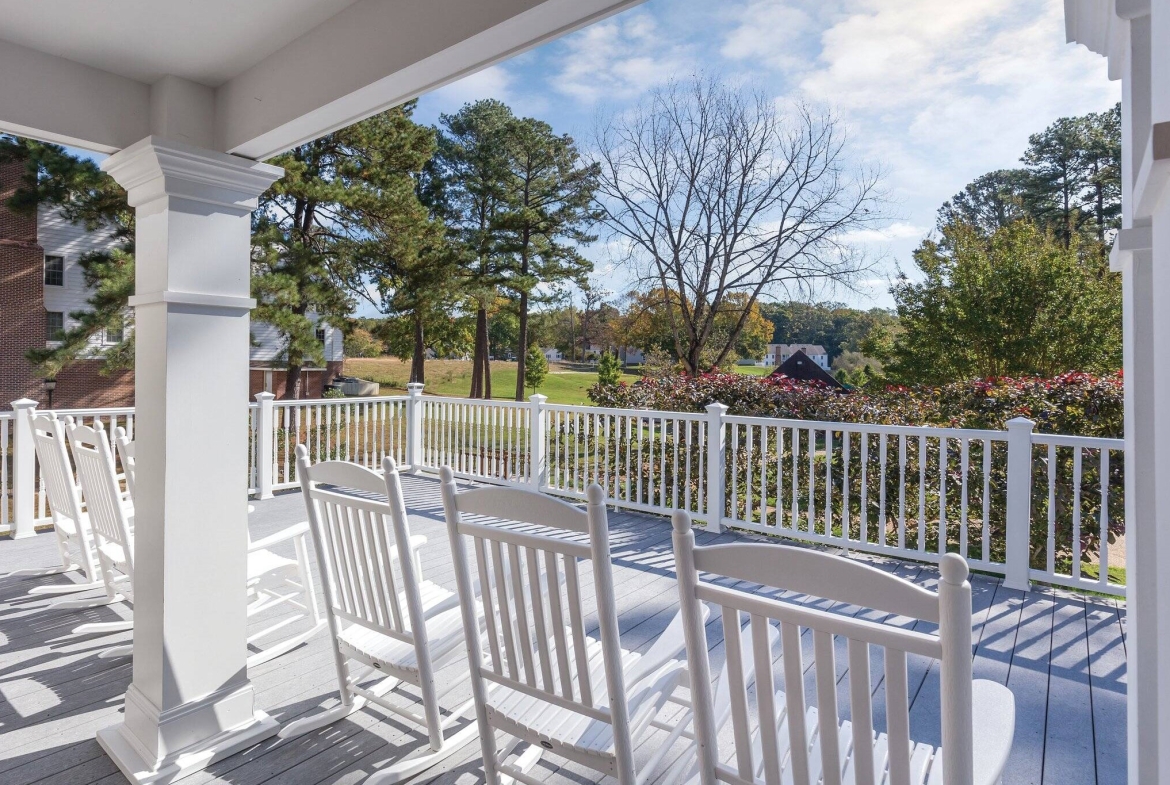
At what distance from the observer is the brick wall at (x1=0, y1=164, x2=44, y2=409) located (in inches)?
518

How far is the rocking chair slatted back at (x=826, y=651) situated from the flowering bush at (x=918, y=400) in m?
4.17

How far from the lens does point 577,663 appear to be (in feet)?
4.99

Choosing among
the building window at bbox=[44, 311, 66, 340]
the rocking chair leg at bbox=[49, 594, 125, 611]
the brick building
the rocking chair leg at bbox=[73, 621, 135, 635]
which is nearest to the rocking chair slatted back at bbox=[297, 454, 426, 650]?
the rocking chair leg at bbox=[73, 621, 135, 635]

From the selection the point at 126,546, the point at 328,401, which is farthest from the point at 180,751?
the point at 328,401

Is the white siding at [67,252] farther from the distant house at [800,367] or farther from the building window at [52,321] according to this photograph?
the distant house at [800,367]

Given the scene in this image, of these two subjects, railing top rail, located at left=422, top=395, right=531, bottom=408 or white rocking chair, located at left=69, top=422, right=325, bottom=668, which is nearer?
white rocking chair, located at left=69, top=422, right=325, bottom=668

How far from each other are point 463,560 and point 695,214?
878 centimetres

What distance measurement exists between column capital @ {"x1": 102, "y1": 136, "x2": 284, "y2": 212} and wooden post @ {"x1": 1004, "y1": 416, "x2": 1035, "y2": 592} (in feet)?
12.5

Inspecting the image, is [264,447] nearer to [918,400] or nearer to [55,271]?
[918,400]

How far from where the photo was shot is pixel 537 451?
602cm

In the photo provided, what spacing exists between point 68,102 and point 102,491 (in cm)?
166

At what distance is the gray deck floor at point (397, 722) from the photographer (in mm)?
2025

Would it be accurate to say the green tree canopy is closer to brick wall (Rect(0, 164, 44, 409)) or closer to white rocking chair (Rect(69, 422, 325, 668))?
white rocking chair (Rect(69, 422, 325, 668))

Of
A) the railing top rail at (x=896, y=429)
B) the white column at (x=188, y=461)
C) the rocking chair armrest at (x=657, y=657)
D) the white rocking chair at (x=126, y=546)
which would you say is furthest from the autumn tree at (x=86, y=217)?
the rocking chair armrest at (x=657, y=657)
